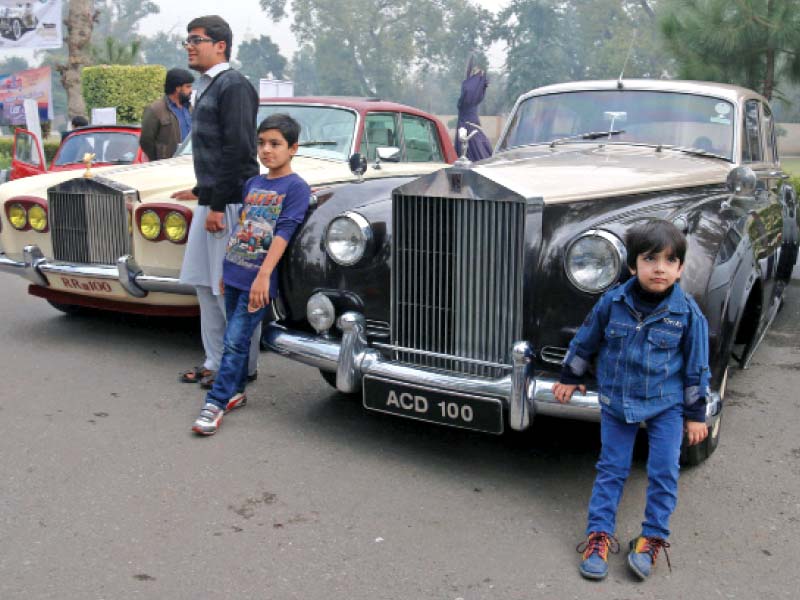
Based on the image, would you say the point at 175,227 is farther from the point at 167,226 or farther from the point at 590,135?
the point at 590,135

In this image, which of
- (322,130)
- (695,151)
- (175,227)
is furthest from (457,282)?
(322,130)

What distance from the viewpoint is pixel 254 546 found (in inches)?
122

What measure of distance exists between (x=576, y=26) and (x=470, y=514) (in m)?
66.0

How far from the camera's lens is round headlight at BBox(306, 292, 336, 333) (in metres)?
4.00

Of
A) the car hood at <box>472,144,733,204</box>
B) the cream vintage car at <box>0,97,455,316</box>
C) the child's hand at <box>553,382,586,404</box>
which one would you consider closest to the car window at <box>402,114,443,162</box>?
the cream vintage car at <box>0,97,455,316</box>

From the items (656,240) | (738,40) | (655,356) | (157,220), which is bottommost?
(655,356)

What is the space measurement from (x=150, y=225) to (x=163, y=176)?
0.53 m

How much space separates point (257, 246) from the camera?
4.18m

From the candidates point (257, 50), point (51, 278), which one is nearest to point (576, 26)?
point (257, 50)

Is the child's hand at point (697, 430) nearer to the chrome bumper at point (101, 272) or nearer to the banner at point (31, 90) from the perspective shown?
the chrome bumper at point (101, 272)

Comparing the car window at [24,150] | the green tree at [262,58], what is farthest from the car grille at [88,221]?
the green tree at [262,58]

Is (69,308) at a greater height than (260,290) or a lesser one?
lesser

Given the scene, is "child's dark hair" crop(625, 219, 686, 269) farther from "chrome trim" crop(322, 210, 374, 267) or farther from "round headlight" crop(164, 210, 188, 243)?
"round headlight" crop(164, 210, 188, 243)

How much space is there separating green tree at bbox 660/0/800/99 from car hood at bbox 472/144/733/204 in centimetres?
735
